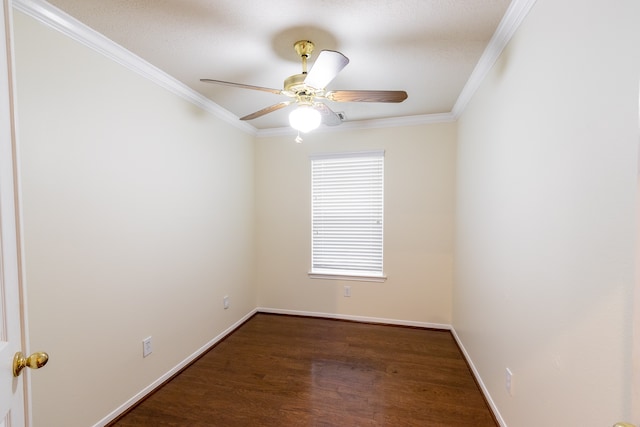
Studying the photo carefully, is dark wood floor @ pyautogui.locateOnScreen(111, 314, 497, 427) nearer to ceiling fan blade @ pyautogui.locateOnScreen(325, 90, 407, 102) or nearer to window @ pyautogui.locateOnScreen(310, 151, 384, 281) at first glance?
window @ pyautogui.locateOnScreen(310, 151, 384, 281)

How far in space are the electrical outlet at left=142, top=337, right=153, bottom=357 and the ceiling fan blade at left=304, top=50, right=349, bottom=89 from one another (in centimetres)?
211

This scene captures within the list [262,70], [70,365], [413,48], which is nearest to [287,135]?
[262,70]

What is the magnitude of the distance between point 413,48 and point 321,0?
0.73 meters

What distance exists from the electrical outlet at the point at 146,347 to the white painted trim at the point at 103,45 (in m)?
1.93

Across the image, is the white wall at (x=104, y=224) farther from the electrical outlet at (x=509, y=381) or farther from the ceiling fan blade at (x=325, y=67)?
the electrical outlet at (x=509, y=381)

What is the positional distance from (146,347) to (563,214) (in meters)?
2.62

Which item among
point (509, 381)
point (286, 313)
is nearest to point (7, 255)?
point (509, 381)

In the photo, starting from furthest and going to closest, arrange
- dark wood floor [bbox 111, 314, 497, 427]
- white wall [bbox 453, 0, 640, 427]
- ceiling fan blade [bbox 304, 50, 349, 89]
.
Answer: dark wood floor [bbox 111, 314, 497, 427]
ceiling fan blade [bbox 304, 50, 349, 89]
white wall [bbox 453, 0, 640, 427]

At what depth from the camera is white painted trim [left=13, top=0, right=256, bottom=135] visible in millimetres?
1338

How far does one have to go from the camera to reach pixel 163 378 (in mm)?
2098

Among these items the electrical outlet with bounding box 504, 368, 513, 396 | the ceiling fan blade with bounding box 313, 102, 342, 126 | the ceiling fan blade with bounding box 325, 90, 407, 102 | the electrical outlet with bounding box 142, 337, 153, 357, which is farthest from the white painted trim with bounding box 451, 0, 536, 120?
the electrical outlet with bounding box 142, 337, 153, 357

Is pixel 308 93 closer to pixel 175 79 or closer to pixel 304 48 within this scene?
pixel 304 48

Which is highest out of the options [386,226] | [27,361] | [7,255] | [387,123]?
[387,123]

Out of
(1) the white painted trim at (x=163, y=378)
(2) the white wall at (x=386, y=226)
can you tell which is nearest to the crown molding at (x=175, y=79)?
(2) the white wall at (x=386, y=226)
